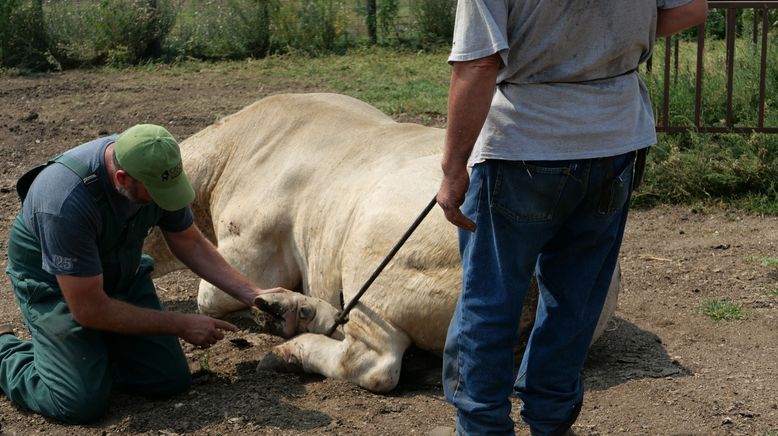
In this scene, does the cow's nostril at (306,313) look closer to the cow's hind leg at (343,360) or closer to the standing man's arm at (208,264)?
the cow's hind leg at (343,360)

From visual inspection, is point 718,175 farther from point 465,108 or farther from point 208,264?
point 465,108

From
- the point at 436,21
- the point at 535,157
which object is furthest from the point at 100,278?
the point at 436,21

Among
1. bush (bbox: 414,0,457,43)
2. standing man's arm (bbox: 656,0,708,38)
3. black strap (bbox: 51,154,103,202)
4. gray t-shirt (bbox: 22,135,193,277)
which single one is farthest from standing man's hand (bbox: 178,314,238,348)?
bush (bbox: 414,0,457,43)

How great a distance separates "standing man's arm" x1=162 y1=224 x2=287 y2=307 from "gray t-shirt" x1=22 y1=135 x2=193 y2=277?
0.46 meters

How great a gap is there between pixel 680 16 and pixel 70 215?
2.19 metres

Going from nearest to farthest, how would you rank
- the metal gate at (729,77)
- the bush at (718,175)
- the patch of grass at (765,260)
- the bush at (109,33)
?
the patch of grass at (765,260) → the bush at (718,175) → the metal gate at (729,77) → the bush at (109,33)

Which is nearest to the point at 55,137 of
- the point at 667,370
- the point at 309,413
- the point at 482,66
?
the point at 309,413

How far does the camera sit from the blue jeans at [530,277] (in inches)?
118

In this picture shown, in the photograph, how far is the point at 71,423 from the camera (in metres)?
3.96

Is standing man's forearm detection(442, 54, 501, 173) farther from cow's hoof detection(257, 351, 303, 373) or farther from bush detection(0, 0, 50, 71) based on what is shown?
bush detection(0, 0, 50, 71)

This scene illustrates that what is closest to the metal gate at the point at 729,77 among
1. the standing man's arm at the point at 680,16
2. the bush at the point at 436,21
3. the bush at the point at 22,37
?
the standing man's arm at the point at 680,16

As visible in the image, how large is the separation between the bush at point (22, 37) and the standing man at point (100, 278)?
806 cm

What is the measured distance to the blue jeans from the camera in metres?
3.01

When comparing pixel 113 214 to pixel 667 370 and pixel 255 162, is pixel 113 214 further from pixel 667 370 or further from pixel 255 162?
pixel 667 370
